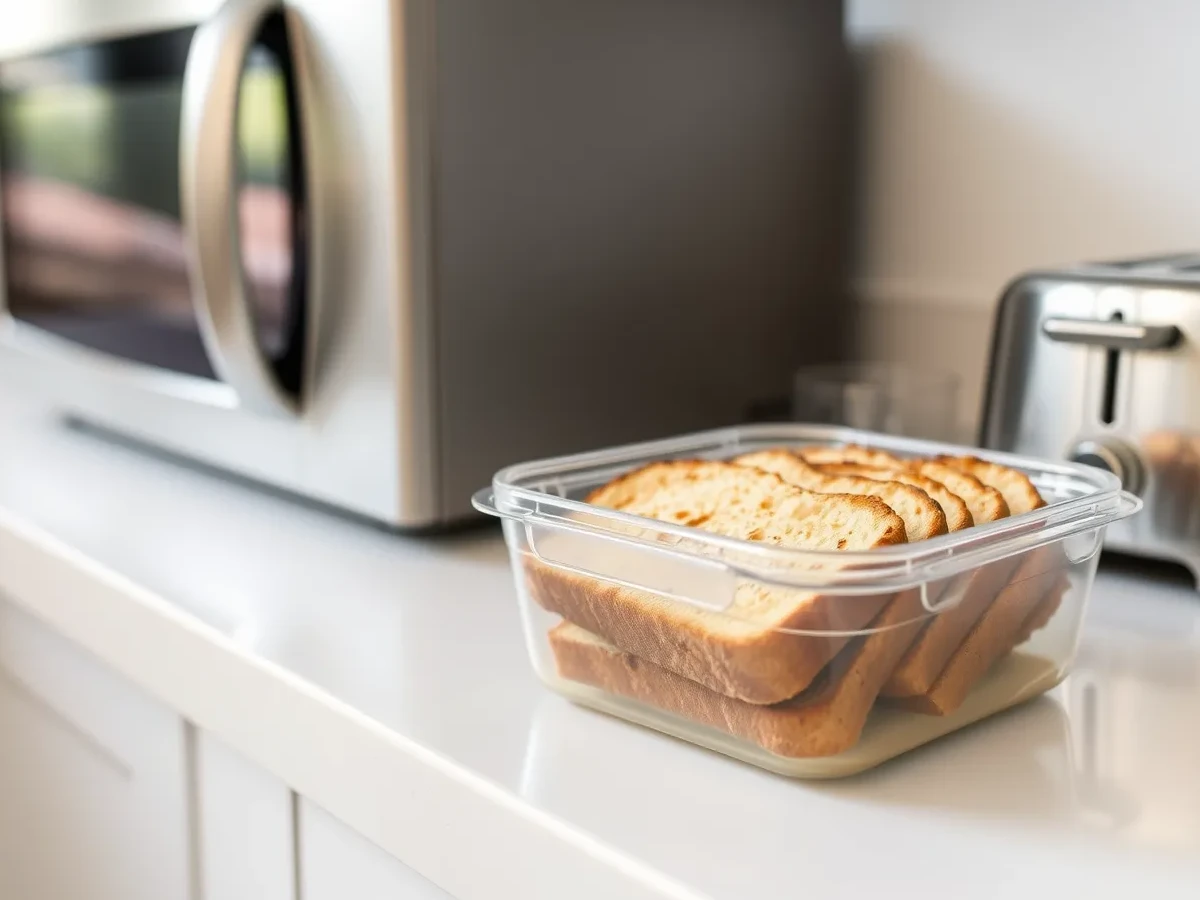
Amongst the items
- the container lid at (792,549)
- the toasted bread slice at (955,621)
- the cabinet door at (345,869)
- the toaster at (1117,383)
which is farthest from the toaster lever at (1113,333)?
the cabinet door at (345,869)

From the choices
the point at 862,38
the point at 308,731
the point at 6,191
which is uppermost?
the point at 862,38

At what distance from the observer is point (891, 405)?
953 mm

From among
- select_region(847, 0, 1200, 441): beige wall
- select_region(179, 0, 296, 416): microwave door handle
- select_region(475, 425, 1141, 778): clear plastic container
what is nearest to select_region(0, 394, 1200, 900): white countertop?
select_region(475, 425, 1141, 778): clear plastic container

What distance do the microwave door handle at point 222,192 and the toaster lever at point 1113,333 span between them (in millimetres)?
508

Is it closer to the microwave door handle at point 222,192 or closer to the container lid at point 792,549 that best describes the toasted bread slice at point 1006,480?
the container lid at point 792,549

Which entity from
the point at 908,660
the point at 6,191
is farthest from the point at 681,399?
the point at 6,191

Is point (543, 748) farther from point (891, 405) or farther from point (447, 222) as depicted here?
point (891, 405)

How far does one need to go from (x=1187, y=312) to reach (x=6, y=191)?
1133 mm

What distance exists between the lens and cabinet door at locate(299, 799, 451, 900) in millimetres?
564

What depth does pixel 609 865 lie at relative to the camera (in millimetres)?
448

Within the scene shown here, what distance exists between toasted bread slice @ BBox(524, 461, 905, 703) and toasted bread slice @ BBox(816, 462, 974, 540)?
40 millimetres

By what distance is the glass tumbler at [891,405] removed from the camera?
949mm

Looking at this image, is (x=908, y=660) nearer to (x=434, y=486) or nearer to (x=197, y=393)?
(x=434, y=486)

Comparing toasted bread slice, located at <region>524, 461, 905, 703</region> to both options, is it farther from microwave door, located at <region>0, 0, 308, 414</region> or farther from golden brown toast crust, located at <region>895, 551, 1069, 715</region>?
microwave door, located at <region>0, 0, 308, 414</region>
